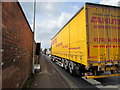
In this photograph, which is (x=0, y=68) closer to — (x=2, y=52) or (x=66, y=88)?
(x=2, y=52)

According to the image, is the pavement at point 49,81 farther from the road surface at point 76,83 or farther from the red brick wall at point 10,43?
the red brick wall at point 10,43

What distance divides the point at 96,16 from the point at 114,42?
1.77 m

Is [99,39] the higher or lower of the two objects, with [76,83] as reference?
higher

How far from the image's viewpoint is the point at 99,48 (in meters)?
5.11

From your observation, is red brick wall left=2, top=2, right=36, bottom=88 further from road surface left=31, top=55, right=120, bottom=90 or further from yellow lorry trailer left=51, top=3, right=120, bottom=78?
yellow lorry trailer left=51, top=3, right=120, bottom=78


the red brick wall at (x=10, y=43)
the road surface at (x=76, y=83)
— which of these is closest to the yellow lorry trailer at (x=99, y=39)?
the road surface at (x=76, y=83)

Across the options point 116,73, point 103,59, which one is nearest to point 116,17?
point 103,59

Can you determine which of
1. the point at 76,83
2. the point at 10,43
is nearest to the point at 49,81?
the point at 76,83

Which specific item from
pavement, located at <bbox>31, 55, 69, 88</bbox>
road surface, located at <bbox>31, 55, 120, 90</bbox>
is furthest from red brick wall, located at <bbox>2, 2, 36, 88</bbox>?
Answer: road surface, located at <bbox>31, 55, 120, 90</bbox>

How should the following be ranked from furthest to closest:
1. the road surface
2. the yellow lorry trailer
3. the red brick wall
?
the road surface
the yellow lorry trailer
the red brick wall

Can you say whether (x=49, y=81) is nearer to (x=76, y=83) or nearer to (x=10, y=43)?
(x=76, y=83)

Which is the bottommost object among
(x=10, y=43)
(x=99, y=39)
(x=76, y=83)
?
(x=76, y=83)

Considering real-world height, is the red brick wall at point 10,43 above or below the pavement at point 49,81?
above

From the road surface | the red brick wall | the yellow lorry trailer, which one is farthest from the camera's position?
the road surface
